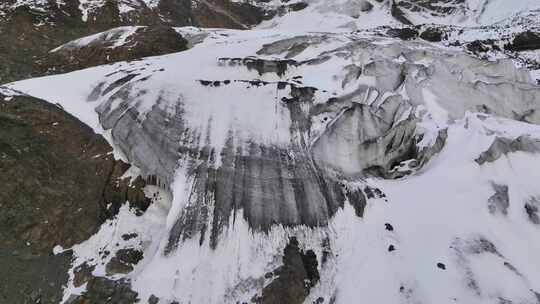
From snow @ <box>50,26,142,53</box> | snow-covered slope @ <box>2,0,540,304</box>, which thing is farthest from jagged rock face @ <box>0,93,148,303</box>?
snow @ <box>50,26,142,53</box>

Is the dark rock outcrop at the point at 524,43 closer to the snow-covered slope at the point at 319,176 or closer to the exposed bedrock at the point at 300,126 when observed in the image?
the exposed bedrock at the point at 300,126

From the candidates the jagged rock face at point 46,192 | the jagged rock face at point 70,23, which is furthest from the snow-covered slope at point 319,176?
the jagged rock face at point 70,23

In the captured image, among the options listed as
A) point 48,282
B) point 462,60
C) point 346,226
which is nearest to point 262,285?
point 346,226

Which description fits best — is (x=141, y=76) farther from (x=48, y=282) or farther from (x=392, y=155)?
(x=392, y=155)

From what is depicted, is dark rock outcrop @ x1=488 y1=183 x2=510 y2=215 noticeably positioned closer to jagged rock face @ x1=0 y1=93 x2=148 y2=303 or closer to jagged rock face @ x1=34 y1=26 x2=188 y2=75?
jagged rock face @ x1=0 y1=93 x2=148 y2=303

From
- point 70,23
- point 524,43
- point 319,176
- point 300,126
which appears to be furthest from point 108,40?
point 524,43

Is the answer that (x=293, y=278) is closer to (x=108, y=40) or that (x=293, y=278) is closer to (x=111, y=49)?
(x=111, y=49)
